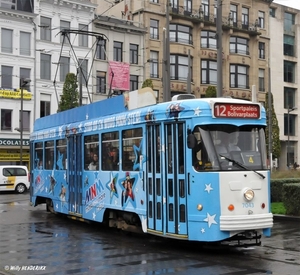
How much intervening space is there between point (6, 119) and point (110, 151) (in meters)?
30.2

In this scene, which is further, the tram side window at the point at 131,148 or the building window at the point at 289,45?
the building window at the point at 289,45

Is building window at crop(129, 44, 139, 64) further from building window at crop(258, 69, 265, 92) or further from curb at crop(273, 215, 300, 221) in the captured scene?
curb at crop(273, 215, 300, 221)

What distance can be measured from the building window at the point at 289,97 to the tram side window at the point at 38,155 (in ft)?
150

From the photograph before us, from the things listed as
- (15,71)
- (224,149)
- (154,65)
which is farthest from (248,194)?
(154,65)

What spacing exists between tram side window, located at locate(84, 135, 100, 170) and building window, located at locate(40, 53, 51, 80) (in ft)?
98.1

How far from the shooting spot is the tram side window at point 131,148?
12.8m

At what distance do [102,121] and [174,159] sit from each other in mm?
3727

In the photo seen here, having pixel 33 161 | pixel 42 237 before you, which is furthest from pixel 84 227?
pixel 33 161

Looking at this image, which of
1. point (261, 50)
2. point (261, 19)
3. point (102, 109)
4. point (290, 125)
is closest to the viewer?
point (102, 109)

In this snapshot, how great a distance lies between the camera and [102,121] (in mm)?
14664

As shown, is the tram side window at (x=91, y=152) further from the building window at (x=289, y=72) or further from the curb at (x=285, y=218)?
the building window at (x=289, y=72)

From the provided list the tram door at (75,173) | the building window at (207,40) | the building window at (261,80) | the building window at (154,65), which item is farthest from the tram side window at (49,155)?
the building window at (261,80)

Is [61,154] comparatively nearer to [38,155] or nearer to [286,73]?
[38,155]

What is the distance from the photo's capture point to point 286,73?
62594mm
